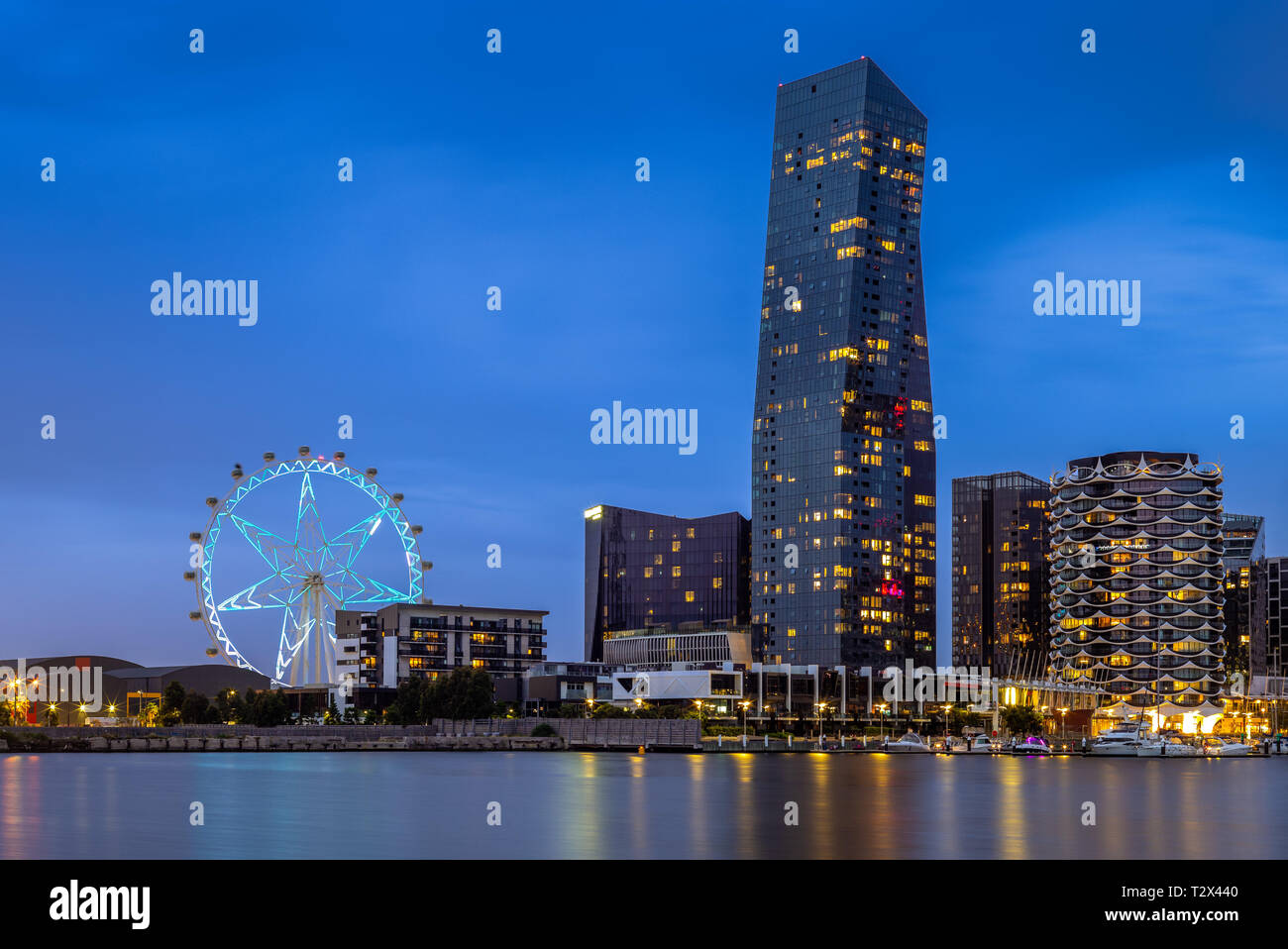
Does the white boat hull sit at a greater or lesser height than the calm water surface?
lesser

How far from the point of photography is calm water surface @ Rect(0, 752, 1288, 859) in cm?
5075

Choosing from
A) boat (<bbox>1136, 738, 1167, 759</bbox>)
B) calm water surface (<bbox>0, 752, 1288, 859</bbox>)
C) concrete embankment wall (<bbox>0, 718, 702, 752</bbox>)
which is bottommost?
boat (<bbox>1136, 738, 1167, 759</bbox>)

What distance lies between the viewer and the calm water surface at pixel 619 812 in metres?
50.8

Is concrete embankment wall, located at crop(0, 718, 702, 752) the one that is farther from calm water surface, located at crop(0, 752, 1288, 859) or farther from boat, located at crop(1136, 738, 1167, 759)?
boat, located at crop(1136, 738, 1167, 759)

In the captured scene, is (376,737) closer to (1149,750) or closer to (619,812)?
(1149,750)

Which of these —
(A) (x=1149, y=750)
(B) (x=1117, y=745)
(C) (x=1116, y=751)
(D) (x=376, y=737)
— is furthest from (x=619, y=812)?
(A) (x=1149, y=750)

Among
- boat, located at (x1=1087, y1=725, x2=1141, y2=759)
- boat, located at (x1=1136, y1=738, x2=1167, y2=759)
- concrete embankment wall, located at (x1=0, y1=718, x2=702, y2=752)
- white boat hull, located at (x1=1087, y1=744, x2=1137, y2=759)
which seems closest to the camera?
concrete embankment wall, located at (x1=0, y1=718, x2=702, y2=752)

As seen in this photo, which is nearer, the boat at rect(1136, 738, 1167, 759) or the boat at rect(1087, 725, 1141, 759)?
the boat at rect(1087, 725, 1141, 759)

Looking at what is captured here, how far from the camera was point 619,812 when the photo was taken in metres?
67.6

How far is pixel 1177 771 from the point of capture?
138 m

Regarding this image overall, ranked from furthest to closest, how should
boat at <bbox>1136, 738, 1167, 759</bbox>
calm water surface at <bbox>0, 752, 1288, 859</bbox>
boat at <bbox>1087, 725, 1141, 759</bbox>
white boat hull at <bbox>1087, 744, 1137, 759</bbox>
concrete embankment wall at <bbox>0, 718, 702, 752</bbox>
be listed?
A: boat at <bbox>1136, 738, 1167, 759</bbox>
boat at <bbox>1087, 725, 1141, 759</bbox>
white boat hull at <bbox>1087, 744, 1137, 759</bbox>
concrete embankment wall at <bbox>0, 718, 702, 752</bbox>
calm water surface at <bbox>0, 752, 1288, 859</bbox>

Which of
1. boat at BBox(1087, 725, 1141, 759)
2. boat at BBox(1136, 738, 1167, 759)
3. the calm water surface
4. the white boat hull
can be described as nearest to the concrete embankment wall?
the calm water surface

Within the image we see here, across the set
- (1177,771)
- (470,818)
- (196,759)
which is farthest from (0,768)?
(1177,771)
